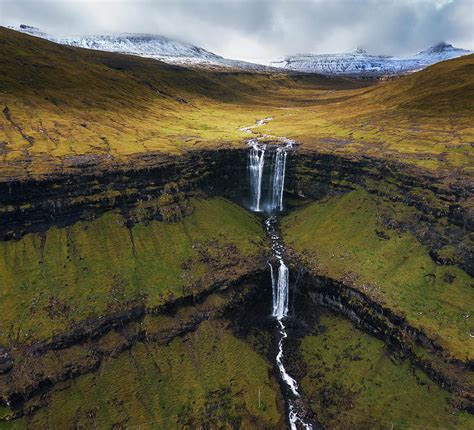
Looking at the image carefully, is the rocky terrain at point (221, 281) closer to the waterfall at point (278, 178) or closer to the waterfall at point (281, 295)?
the waterfall at point (281, 295)

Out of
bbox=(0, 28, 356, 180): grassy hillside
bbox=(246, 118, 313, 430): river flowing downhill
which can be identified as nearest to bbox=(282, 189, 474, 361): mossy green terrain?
bbox=(246, 118, 313, 430): river flowing downhill

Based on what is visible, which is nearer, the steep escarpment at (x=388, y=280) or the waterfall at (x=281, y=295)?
the steep escarpment at (x=388, y=280)

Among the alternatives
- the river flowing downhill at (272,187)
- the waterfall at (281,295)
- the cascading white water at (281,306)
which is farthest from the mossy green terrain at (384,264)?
the waterfall at (281,295)

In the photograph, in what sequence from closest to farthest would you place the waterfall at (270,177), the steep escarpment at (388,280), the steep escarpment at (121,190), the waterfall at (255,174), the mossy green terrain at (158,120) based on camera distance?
the steep escarpment at (388,280), the steep escarpment at (121,190), the mossy green terrain at (158,120), the waterfall at (270,177), the waterfall at (255,174)

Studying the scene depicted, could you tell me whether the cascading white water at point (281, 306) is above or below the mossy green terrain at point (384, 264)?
below

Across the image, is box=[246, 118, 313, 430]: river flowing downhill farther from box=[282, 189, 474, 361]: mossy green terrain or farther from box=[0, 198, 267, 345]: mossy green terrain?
box=[0, 198, 267, 345]: mossy green terrain

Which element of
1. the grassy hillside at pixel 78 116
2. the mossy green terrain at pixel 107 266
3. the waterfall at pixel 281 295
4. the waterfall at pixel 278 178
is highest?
the grassy hillside at pixel 78 116

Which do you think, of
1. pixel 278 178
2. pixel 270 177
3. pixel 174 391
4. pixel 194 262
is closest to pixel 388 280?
pixel 194 262
